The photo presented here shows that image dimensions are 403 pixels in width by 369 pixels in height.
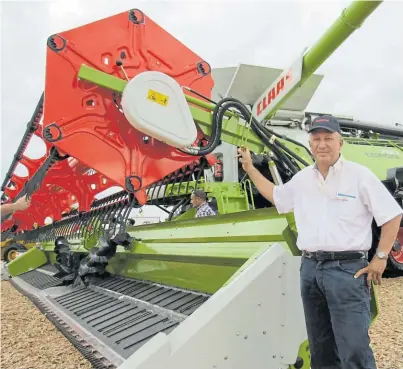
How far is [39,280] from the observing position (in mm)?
6125

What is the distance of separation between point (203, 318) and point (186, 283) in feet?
4.85

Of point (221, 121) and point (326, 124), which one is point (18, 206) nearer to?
point (221, 121)

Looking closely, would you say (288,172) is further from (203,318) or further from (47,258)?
(47,258)

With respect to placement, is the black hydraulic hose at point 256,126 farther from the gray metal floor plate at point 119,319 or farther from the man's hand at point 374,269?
the man's hand at point 374,269

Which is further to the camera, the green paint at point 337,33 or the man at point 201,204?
the man at point 201,204

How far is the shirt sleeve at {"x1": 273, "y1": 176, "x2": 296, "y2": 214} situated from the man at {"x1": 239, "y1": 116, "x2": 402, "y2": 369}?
89 millimetres

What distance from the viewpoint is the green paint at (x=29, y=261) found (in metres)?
7.61

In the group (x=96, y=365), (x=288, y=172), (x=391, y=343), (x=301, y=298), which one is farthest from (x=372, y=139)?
(x=96, y=365)

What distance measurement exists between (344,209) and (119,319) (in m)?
1.86

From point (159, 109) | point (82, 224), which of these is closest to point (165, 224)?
point (159, 109)

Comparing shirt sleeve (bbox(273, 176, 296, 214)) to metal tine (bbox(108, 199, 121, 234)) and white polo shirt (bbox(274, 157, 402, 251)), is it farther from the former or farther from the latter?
metal tine (bbox(108, 199, 121, 234))

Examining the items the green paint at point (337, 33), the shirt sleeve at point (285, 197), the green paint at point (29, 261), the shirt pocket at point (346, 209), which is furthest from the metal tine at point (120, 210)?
the green paint at point (29, 261)

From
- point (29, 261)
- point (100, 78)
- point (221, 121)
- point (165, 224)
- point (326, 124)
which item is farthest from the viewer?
point (29, 261)

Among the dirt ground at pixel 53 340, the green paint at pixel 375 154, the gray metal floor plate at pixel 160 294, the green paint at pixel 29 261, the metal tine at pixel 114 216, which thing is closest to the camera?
the gray metal floor plate at pixel 160 294
